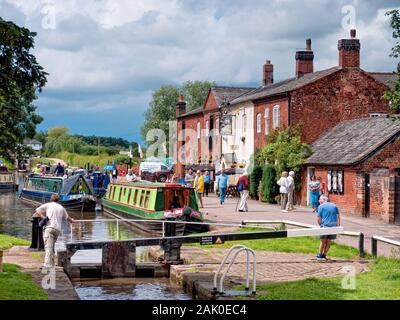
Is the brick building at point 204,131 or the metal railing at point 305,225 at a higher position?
the brick building at point 204,131

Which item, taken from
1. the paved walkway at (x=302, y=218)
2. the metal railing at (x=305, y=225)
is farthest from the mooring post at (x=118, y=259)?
the paved walkway at (x=302, y=218)

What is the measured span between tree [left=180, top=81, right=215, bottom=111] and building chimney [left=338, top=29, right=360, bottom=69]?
167 ft

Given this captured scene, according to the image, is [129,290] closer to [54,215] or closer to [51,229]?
[51,229]

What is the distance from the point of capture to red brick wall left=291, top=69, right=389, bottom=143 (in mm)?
37469

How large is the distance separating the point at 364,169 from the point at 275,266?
1416 centimetres

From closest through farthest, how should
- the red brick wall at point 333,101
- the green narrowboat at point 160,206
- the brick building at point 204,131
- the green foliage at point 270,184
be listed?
the green narrowboat at point 160,206, the green foliage at point 270,184, the red brick wall at point 333,101, the brick building at point 204,131

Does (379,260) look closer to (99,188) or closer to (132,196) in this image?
(132,196)

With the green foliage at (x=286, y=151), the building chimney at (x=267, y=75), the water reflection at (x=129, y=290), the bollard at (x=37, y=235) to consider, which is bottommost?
the water reflection at (x=129, y=290)

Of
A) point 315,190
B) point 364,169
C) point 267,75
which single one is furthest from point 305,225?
point 267,75

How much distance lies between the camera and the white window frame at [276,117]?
38.8 metres

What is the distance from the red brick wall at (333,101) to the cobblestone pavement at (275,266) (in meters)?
19.9

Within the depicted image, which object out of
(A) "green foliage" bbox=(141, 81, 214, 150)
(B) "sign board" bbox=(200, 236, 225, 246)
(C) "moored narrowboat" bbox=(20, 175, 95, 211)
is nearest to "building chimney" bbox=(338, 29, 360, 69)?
(C) "moored narrowboat" bbox=(20, 175, 95, 211)

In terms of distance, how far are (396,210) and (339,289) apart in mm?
13755

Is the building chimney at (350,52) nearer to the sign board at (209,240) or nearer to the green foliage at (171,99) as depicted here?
the sign board at (209,240)
